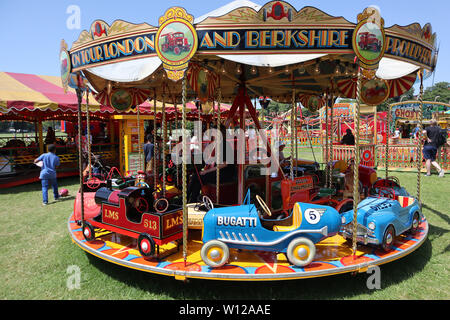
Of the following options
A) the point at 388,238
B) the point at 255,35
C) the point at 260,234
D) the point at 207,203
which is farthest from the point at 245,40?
the point at 388,238

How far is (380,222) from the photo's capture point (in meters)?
3.79

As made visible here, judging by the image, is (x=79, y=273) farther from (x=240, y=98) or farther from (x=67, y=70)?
(x=240, y=98)

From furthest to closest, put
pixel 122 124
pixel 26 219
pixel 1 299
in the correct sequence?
pixel 122 124, pixel 26 219, pixel 1 299

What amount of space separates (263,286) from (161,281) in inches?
Answer: 53.0

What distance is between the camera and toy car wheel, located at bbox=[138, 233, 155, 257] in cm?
362

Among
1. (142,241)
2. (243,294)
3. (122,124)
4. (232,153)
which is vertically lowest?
(243,294)

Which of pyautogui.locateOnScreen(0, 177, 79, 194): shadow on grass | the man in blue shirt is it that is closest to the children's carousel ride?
the man in blue shirt

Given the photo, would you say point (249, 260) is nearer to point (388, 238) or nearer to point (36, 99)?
point (388, 238)

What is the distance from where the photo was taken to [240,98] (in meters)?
5.58

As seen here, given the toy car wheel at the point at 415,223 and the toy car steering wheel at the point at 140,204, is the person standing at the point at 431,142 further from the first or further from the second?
the toy car steering wheel at the point at 140,204

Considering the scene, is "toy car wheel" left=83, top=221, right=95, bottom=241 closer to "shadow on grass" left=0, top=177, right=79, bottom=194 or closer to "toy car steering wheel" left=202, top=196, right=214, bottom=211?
"toy car steering wheel" left=202, top=196, right=214, bottom=211

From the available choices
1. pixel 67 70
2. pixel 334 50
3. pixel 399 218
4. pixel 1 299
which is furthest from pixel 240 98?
pixel 1 299

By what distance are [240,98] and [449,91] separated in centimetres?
9295

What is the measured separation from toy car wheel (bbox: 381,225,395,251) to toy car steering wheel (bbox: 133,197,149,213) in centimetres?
334
